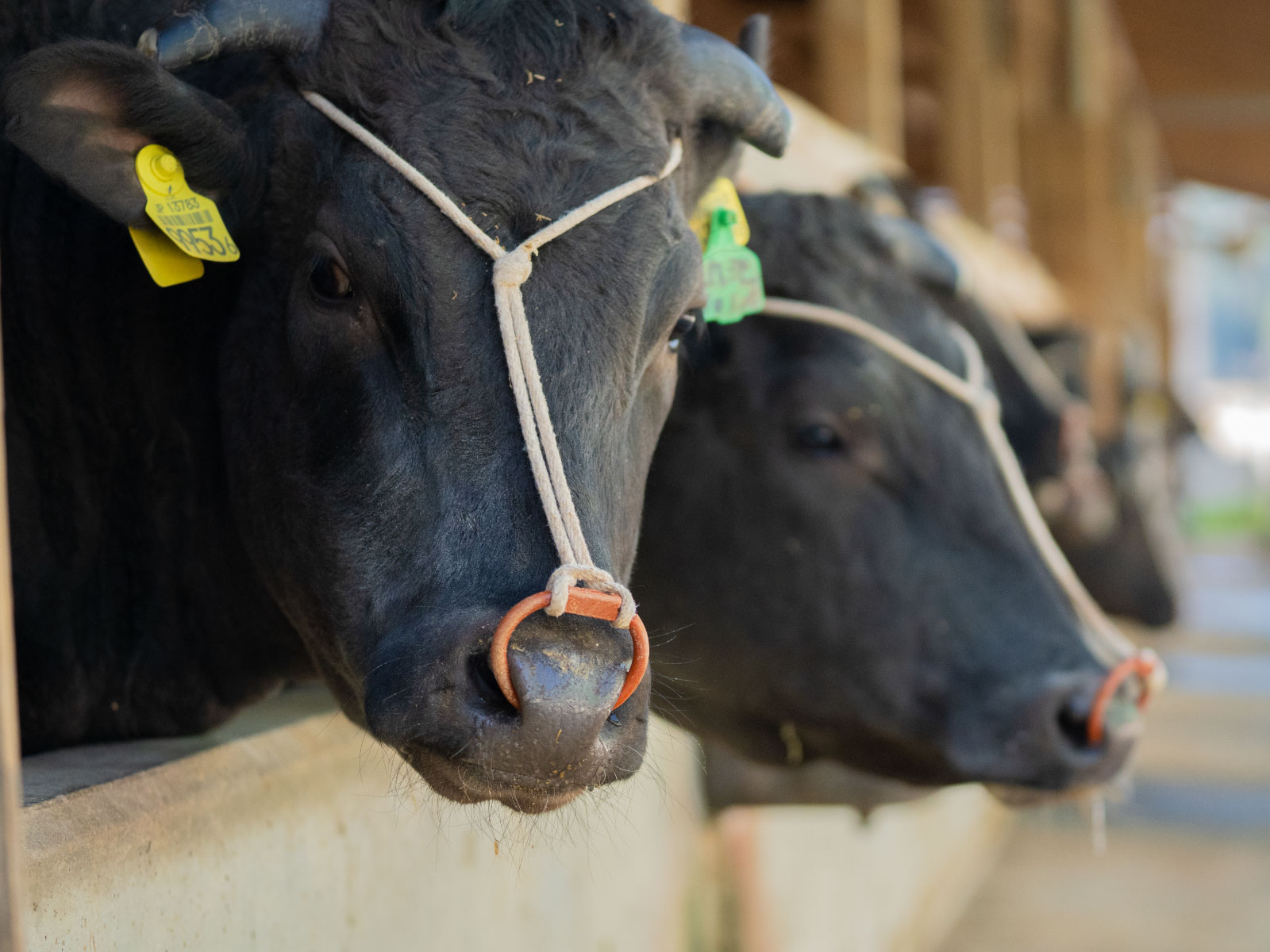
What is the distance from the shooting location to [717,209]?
2.12m

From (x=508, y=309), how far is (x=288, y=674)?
0.82 metres

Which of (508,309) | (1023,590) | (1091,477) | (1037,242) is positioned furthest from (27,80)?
(1037,242)

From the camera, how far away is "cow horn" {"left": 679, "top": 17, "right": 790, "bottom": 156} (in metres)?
1.92

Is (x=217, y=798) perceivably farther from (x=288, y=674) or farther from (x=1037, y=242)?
(x=1037, y=242)

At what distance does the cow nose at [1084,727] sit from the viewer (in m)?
2.21

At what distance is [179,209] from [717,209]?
0.83 metres

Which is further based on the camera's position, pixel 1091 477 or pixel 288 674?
pixel 1091 477

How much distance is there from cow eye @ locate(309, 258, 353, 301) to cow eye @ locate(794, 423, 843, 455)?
109 centimetres

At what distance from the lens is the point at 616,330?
1635mm

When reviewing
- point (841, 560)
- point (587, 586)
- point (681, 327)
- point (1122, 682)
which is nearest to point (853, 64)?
point (841, 560)

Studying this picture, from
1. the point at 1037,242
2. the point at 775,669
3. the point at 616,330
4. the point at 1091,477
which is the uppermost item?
the point at 616,330

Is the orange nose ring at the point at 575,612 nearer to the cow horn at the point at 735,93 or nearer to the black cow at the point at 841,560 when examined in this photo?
the cow horn at the point at 735,93

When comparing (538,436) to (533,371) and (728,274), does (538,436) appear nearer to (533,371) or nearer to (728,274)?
(533,371)

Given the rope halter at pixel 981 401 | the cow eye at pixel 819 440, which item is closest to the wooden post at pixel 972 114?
the rope halter at pixel 981 401
